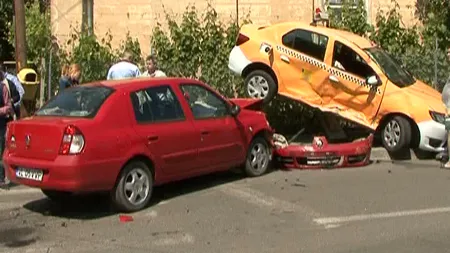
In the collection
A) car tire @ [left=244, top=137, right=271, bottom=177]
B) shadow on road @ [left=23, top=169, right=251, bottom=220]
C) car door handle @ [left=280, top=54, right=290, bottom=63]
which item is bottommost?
shadow on road @ [left=23, top=169, right=251, bottom=220]

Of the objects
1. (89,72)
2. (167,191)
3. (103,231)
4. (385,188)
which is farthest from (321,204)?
(89,72)

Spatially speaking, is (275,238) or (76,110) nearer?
(275,238)

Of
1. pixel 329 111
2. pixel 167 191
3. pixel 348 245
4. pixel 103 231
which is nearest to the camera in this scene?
pixel 348 245

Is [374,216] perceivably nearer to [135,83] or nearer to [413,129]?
[135,83]

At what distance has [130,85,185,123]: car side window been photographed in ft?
27.7

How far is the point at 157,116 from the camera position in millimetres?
8664

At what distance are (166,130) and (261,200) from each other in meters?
1.52

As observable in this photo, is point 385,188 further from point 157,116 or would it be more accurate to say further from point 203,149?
point 157,116

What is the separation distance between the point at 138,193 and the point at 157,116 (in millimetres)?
990

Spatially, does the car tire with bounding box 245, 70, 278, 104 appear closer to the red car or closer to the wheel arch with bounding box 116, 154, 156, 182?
the red car

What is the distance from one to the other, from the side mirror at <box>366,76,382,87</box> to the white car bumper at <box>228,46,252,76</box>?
216cm

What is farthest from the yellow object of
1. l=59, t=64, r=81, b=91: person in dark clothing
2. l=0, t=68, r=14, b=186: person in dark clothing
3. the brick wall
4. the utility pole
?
the brick wall

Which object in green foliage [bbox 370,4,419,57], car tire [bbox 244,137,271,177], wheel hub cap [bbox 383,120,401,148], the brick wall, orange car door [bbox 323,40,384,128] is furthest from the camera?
the brick wall

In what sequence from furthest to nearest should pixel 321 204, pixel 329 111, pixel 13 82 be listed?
1. pixel 329 111
2. pixel 13 82
3. pixel 321 204
